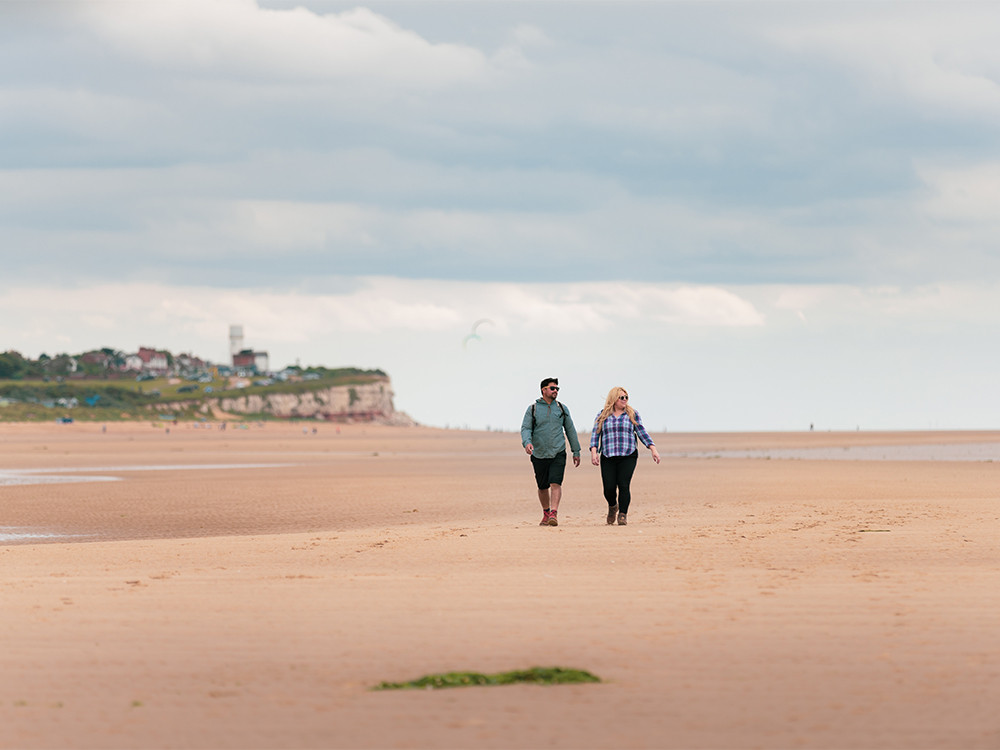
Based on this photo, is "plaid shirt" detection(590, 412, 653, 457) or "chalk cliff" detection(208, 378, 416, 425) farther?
"chalk cliff" detection(208, 378, 416, 425)

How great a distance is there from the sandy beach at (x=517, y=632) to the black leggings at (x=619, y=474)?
748mm

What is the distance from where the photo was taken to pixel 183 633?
8.30 meters

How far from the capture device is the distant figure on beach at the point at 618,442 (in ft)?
52.7

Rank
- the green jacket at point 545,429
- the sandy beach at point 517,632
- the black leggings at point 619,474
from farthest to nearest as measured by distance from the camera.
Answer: the black leggings at point 619,474, the green jacket at point 545,429, the sandy beach at point 517,632

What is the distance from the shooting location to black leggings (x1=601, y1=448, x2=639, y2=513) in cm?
1617

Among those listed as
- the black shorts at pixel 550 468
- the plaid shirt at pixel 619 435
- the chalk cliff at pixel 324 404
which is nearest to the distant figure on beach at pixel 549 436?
the black shorts at pixel 550 468

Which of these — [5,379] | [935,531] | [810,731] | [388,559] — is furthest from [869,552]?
[5,379]

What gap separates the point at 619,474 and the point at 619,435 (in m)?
0.63

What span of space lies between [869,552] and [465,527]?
21.5 feet

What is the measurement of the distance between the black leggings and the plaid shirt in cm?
9

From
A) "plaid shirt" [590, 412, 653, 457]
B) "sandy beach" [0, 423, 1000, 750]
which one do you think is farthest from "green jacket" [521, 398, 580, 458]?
"sandy beach" [0, 423, 1000, 750]

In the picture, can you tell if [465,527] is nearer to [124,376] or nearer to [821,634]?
[821,634]

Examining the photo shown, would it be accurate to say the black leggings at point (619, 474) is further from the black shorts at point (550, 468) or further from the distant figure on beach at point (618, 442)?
the black shorts at point (550, 468)

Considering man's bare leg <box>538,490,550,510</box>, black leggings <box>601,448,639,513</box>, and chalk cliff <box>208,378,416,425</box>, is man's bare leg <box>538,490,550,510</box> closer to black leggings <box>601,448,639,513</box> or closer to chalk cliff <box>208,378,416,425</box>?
black leggings <box>601,448,639,513</box>
